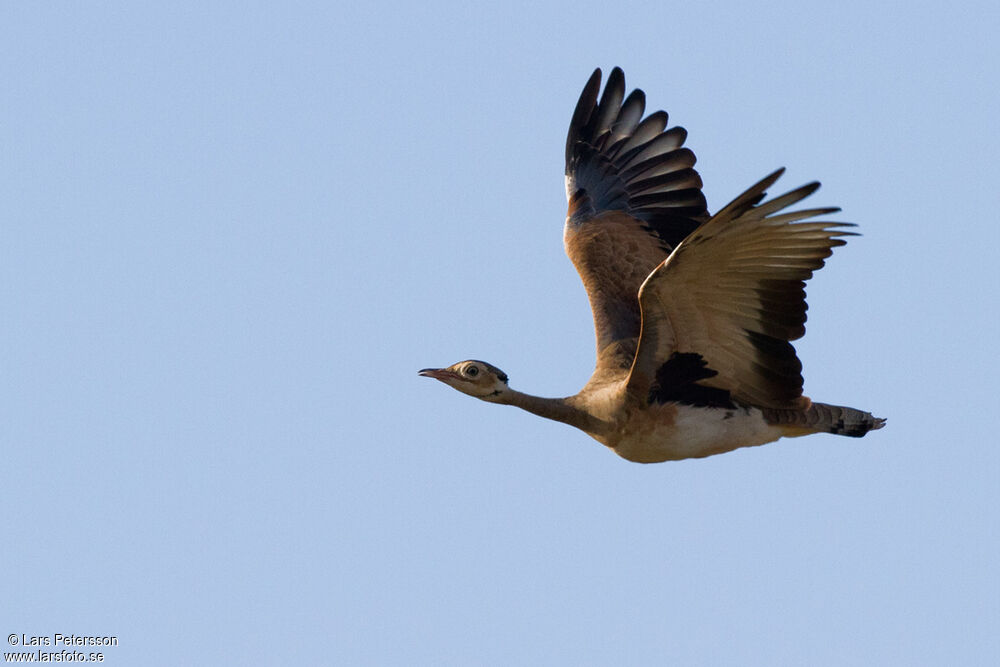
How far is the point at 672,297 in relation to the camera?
9.93m

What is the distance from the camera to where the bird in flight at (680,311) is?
961cm

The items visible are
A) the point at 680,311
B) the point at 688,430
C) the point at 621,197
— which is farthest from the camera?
the point at 621,197

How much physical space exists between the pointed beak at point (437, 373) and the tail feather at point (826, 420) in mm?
2443

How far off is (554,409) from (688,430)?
42.0 inches

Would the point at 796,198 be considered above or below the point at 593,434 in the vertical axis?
above

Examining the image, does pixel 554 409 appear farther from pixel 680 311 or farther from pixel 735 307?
pixel 735 307

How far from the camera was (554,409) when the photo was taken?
11.1 m

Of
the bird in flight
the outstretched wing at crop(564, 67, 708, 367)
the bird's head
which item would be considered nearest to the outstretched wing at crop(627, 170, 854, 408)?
the bird in flight

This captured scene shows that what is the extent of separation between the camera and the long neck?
436 inches

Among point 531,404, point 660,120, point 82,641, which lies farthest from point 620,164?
point 82,641

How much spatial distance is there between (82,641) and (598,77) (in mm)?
6971

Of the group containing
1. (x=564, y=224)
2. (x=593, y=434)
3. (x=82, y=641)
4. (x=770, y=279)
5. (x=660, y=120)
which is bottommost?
(x=82, y=641)

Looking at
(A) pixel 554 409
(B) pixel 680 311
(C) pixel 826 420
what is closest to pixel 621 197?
(A) pixel 554 409

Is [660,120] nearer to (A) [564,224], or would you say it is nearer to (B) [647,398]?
(A) [564,224]
